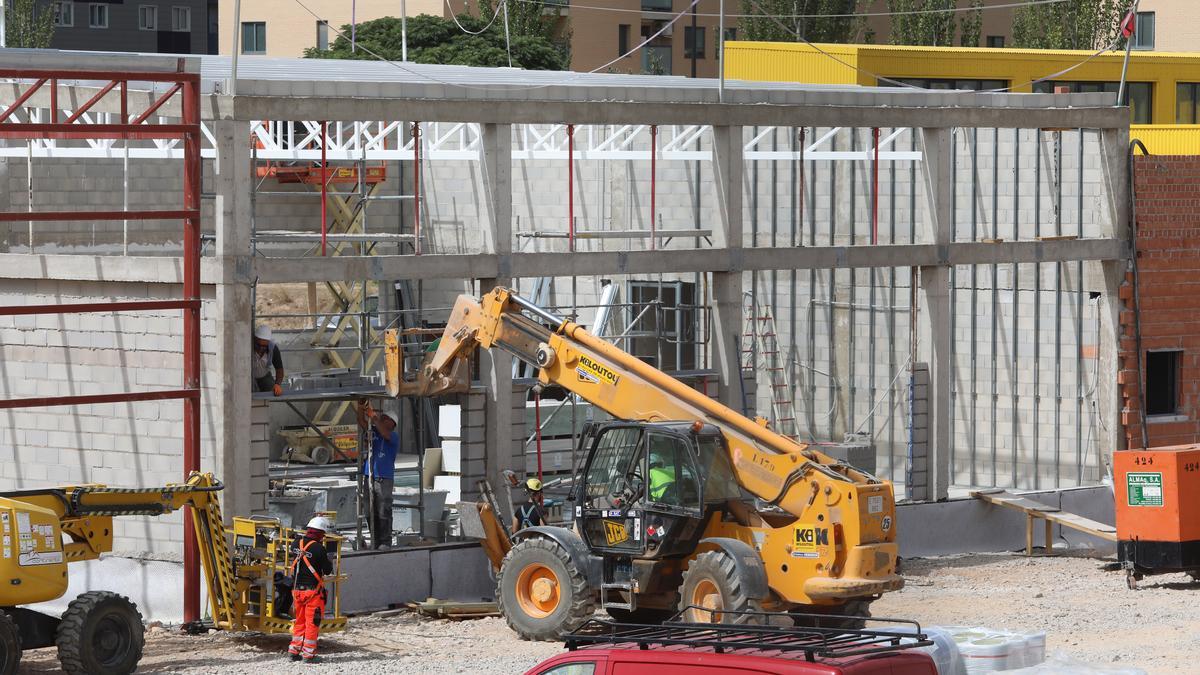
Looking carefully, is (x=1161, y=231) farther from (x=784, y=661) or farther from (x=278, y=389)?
(x=784, y=661)

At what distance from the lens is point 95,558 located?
54.0ft

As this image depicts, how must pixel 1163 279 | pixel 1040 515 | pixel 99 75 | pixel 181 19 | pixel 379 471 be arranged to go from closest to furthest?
pixel 99 75 < pixel 379 471 < pixel 1040 515 < pixel 1163 279 < pixel 181 19

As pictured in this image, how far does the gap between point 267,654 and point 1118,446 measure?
46.3ft

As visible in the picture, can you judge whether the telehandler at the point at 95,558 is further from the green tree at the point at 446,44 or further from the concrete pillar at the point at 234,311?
the green tree at the point at 446,44

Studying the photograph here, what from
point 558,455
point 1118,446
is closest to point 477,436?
point 558,455

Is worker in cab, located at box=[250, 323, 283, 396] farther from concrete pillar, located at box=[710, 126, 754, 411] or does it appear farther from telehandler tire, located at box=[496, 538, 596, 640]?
concrete pillar, located at box=[710, 126, 754, 411]

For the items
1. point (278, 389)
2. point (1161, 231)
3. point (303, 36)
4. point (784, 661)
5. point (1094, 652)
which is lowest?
point (1094, 652)

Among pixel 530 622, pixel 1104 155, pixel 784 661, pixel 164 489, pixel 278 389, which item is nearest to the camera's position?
pixel 784 661

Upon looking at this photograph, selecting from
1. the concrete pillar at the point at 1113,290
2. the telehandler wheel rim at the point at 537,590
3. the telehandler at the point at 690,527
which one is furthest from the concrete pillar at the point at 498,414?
the concrete pillar at the point at 1113,290

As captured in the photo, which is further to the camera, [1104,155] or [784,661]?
[1104,155]

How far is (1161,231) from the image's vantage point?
2617 cm

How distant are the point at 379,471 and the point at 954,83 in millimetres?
28623

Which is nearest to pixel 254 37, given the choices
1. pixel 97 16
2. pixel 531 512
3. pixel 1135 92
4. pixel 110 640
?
pixel 97 16

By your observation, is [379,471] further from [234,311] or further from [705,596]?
[705,596]
